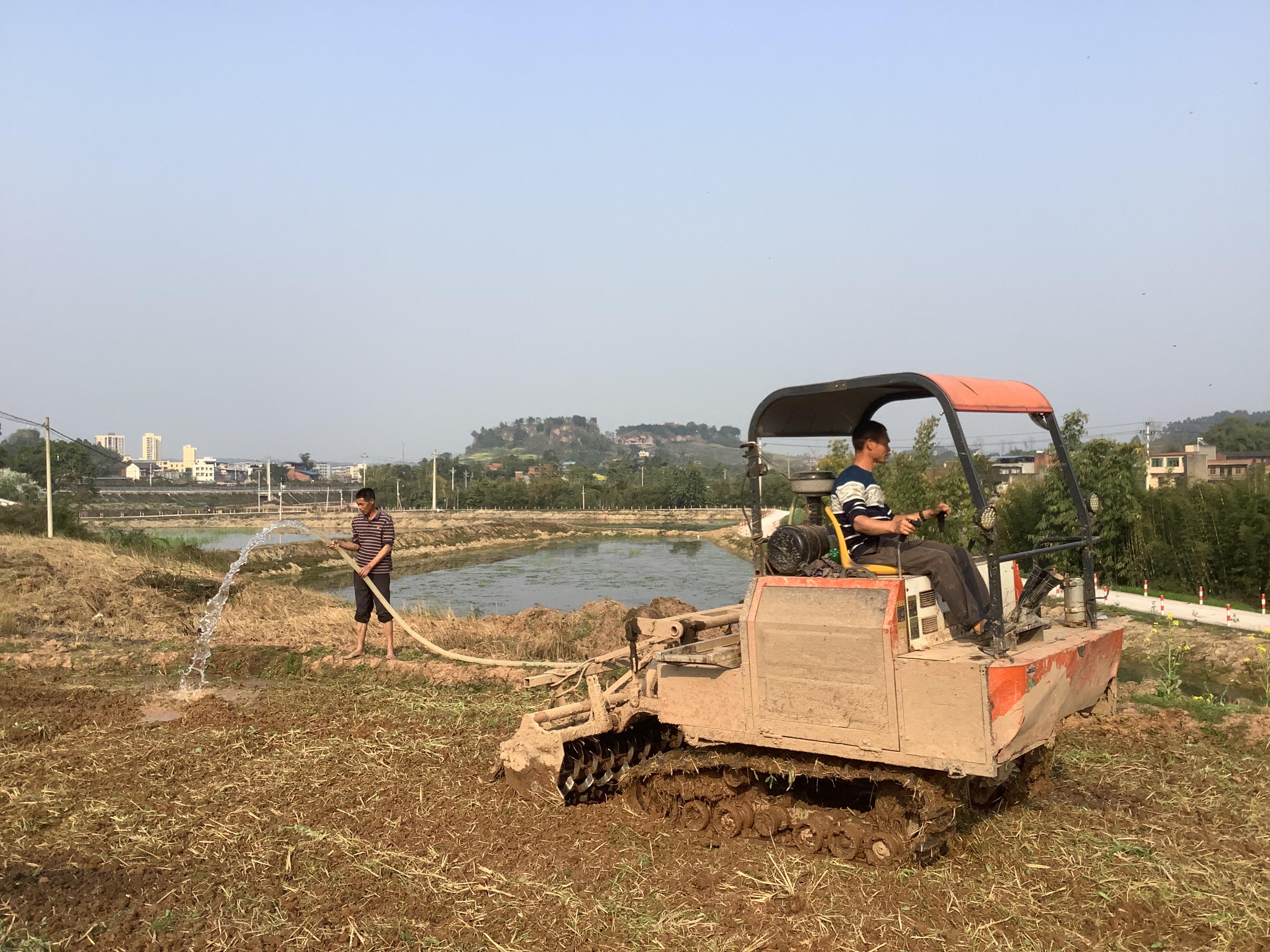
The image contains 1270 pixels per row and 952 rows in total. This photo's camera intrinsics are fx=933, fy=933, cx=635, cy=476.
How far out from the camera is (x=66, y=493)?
46438 mm

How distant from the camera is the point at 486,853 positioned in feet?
→ 17.2

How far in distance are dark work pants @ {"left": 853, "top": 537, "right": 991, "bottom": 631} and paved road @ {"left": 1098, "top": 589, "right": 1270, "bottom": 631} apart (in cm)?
927

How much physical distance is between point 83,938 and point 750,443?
14.2 feet

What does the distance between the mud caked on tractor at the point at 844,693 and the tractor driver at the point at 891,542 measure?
0.25ft

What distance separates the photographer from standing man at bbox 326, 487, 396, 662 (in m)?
10.3

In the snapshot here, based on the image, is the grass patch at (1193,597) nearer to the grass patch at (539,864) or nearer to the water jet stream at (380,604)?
the grass patch at (539,864)

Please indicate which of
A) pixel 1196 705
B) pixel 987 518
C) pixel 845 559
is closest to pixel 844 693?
→ pixel 845 559

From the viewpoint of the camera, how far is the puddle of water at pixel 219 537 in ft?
133

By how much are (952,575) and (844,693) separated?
2.95 feet

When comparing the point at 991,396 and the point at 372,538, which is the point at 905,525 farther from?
the point at 372,538

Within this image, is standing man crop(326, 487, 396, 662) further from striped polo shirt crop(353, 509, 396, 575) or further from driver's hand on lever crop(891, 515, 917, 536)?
driver's hand on lever crop(891, 515, 917, 536)

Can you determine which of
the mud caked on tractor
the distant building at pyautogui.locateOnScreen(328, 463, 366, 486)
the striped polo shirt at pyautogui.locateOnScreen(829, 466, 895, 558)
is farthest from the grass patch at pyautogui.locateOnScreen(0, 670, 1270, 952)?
the distant building at pyautogui.locateOnScreen(328, 463, 366, 486)

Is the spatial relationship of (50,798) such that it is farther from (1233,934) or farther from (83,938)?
(1233,934)

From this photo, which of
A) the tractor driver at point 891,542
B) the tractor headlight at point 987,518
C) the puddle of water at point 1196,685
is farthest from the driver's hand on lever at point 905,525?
the puddle of water at point 1196,685
